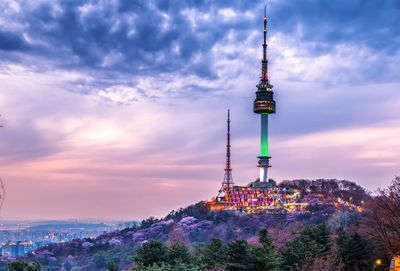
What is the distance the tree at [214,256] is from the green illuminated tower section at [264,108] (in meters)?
118

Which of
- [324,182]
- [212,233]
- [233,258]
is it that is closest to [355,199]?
[324,182]

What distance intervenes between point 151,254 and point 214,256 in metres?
10.9

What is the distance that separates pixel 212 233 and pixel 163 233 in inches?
623

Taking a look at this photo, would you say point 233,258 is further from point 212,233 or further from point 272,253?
point 212,233

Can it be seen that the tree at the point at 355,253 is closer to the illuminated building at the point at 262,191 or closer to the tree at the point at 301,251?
the tree at the point at 301,251

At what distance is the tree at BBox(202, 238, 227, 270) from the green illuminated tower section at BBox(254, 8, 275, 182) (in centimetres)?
11788

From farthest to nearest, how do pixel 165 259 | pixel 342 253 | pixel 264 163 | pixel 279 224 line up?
pixel 264 163 < pixel 279 224 < pixel 342 253 < pixel 165 259

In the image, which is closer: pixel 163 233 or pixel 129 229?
pixel 163 233

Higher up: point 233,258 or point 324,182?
point 324,182

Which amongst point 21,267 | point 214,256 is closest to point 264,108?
point 214,256

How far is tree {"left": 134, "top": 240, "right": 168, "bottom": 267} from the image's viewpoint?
29.1m

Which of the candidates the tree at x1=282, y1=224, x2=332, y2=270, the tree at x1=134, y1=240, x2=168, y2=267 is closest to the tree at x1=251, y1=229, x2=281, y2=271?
the tree at x1=282, y1=224, x2=332, y2=270

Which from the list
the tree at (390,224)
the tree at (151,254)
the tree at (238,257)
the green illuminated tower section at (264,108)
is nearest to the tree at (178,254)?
the tree at (151,254)

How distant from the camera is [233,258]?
32250 millimetres
